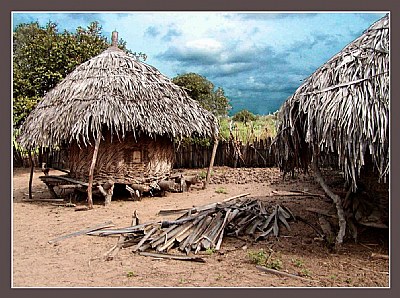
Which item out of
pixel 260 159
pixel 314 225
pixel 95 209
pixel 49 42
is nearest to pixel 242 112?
pixel 260 159

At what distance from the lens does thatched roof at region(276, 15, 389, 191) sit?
16.4ft

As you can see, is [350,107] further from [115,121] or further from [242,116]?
[242,116]

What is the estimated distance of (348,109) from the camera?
5.15m

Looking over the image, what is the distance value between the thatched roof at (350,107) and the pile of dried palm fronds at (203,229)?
1.46m

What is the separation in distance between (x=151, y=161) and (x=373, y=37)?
6659mm

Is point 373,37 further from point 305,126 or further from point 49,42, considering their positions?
point 49,42

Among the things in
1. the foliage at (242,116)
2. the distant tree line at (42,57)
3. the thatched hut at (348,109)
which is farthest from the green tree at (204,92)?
the thatched hut at (348,109)

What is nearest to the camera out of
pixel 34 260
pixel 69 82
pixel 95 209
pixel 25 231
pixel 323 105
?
pixel 323 105

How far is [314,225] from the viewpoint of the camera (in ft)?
22.6

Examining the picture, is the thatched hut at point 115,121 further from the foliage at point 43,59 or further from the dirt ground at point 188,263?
the foliage at point 43,59

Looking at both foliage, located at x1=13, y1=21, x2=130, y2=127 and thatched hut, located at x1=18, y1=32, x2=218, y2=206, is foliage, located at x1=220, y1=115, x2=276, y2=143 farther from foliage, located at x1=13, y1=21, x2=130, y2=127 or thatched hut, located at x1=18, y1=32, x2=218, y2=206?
foliage, located at x1=13, y1=21, x2=130, y2=127

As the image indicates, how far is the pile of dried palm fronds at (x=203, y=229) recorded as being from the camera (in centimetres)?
606

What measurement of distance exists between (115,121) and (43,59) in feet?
29.1

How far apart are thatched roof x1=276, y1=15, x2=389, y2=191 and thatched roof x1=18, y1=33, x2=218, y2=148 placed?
4.60 m
